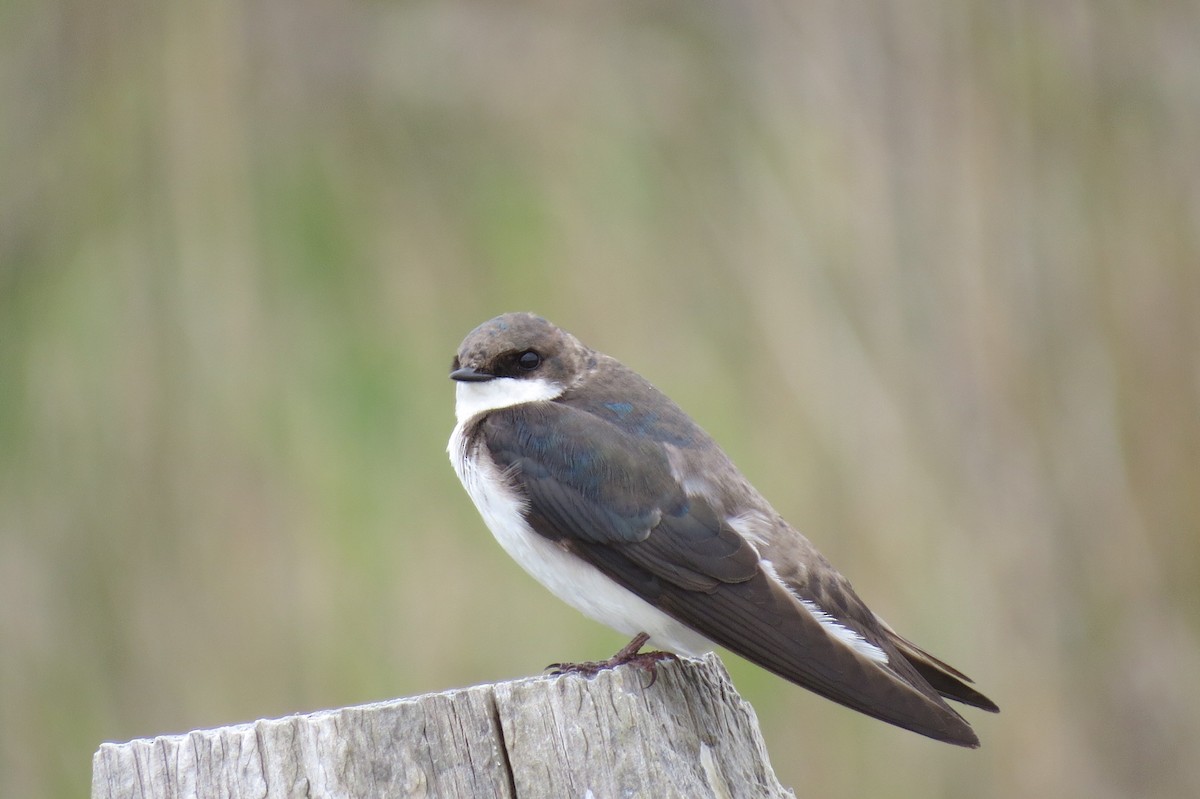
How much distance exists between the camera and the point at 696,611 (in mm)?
2646

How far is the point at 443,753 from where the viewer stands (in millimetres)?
1944

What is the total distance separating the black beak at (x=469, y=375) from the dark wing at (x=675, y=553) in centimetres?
21

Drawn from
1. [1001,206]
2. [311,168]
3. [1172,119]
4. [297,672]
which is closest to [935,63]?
[1001,206]

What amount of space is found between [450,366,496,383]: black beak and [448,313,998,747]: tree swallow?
123 mm

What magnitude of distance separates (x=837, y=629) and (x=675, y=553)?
34cm

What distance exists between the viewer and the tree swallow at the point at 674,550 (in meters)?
2.57

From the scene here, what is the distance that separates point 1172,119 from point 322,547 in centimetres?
335

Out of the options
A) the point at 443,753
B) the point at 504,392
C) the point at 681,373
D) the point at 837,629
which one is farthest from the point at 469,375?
the point at 681,373

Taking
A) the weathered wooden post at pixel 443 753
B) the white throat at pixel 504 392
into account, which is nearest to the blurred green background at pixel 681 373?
the white throat at pixel 504 392

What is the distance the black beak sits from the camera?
124 inches

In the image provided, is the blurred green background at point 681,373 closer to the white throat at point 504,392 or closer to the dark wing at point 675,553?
the white throat at point 504,392

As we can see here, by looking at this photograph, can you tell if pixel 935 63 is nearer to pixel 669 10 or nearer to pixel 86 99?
Answer: pixel 669 10

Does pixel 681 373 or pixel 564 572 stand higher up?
pixel 681 373

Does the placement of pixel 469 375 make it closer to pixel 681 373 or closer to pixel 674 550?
pixel 674 550
